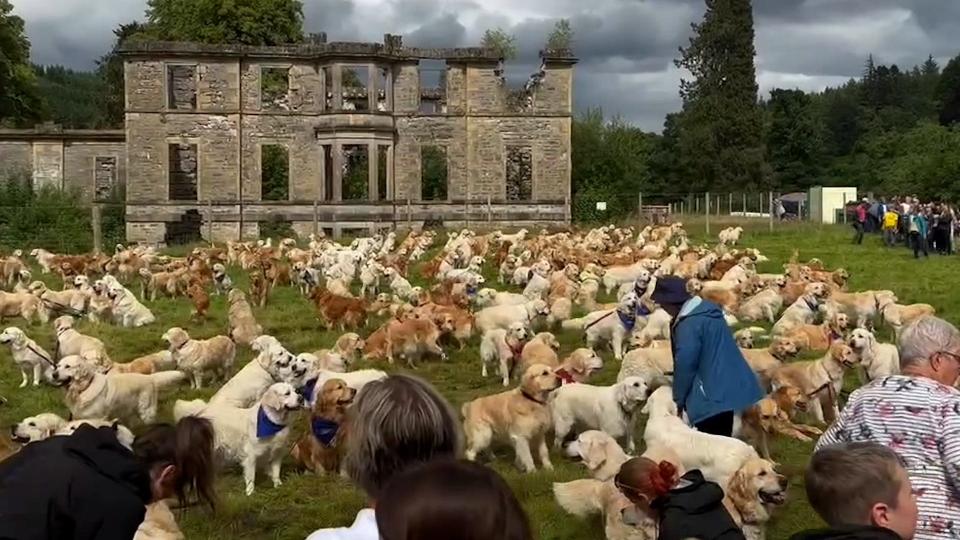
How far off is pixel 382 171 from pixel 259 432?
39406mm

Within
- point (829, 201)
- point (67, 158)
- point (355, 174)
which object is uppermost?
point (67, 158)

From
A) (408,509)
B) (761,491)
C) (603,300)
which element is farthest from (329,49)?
(408,509)

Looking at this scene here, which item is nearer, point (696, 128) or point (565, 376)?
point (565, 376)

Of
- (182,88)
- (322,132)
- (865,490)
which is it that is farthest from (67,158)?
(865,490)

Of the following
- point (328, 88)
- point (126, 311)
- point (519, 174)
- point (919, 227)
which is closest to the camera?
point (126, 311)

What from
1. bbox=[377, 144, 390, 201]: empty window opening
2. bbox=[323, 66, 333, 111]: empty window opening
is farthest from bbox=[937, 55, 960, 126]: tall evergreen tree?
bbox=[323, 66, 333, 111]: empty window opening

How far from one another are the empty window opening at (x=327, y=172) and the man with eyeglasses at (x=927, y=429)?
42017mm

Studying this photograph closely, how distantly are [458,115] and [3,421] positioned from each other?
36701 mm

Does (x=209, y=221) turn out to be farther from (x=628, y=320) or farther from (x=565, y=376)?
(x=565, y=376)

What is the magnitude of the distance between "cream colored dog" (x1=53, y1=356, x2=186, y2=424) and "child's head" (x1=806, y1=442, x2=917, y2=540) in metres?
7.73

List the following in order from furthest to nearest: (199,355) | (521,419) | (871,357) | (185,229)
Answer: (185,229), (199,355), (871,357), (521,419)

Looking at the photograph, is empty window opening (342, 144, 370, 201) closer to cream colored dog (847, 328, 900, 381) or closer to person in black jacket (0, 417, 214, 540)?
cream colored dog (847, 328, 900, 381)

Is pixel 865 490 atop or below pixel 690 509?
atop

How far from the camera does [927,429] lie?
4520 millimetres
